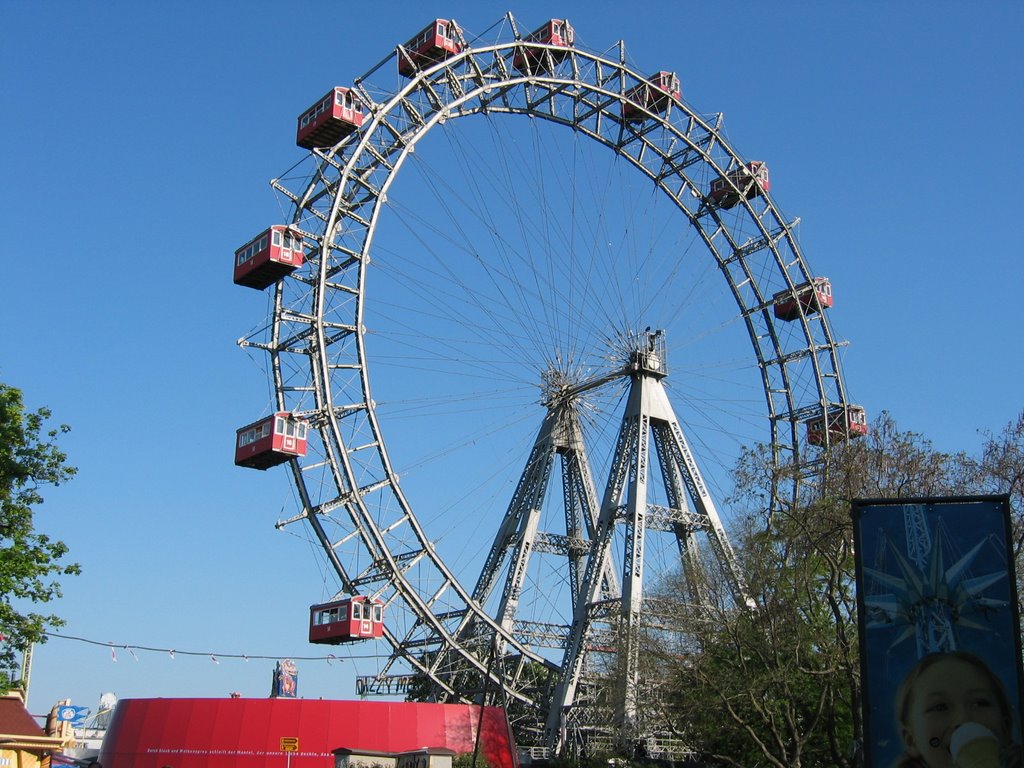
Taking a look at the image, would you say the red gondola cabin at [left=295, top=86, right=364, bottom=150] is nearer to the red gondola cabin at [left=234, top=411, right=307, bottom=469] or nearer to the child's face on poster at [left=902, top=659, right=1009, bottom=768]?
the red gondola cabin at [left=234, top=411, right=307, bottom=469]

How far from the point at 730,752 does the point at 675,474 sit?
1144 centimetres

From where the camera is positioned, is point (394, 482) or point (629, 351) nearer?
point (394, 482)

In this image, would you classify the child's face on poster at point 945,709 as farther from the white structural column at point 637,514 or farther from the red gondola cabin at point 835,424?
the red gondola cabin at point 835,424

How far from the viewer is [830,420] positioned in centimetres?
5053

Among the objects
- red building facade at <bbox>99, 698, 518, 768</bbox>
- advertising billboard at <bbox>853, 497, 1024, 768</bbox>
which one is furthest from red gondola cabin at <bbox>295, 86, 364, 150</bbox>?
advertising billboard at <bbox>853, 497, 1024, 768</bbox>

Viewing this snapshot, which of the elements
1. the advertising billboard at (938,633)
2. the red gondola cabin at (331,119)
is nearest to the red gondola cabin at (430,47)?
the red gondola cabin at (331,119)

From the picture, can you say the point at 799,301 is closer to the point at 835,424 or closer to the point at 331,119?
the point at 835,424

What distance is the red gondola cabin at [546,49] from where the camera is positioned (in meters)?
46.4

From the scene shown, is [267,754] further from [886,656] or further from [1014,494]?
[886,656]

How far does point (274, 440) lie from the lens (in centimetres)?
3891

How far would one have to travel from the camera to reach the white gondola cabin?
1606 inches

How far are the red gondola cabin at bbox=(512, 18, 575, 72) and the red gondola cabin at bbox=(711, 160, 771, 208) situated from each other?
9.37 m

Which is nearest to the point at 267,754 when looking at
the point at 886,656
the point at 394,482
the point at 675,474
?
the point at 394,482

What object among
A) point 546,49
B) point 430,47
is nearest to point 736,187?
point 546,49
